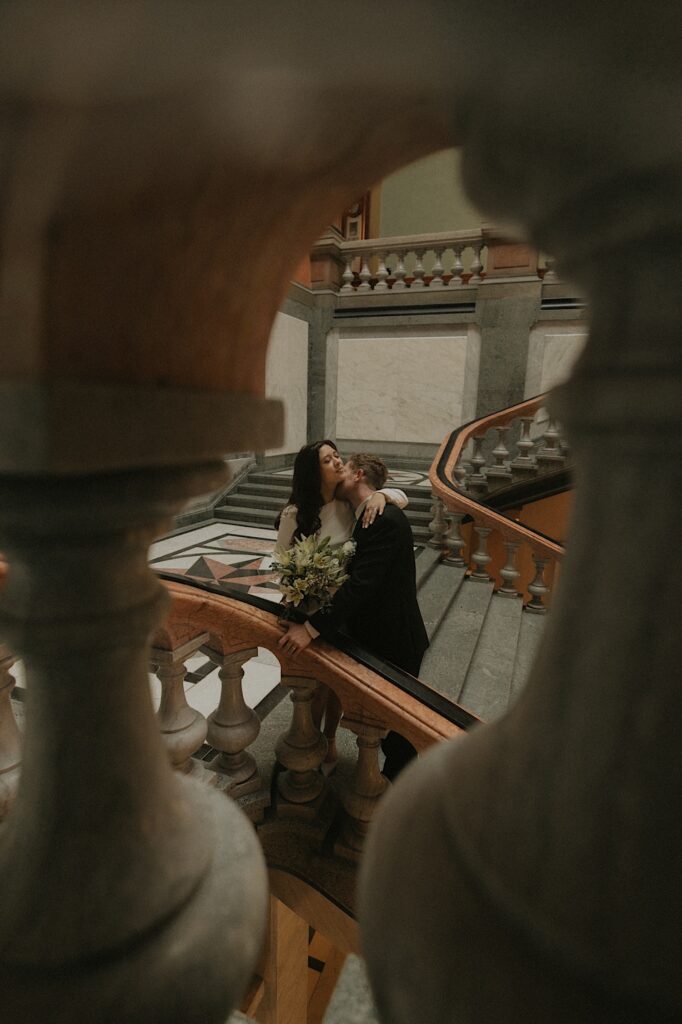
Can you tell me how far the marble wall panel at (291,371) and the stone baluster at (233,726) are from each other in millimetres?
6007

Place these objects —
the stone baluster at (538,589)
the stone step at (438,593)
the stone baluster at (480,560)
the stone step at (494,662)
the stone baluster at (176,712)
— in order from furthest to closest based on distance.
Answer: the stone baluster at (480,560) < the stone baluster at (538,589) < the stone step at (438,593) < the stone step at (494,662) < the stone baluster at (176,712)

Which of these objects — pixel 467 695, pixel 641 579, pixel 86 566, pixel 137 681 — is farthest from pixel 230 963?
pixel 467 695

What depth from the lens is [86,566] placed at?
0.40 meters

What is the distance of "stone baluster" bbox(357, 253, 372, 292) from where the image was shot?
8.44m

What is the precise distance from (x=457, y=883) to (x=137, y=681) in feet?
0.92

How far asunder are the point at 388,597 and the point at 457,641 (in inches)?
51.5

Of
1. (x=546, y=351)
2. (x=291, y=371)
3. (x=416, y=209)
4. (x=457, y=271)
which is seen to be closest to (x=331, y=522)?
(x=546, y=351)

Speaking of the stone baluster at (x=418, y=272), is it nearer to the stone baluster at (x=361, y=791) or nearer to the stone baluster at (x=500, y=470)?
the stone baluster at (x=500, y=470)

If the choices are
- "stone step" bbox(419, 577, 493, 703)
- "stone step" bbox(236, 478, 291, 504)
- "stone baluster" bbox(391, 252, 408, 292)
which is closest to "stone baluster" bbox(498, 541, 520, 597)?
"stone step" bbox(419, 577, 493, 703)

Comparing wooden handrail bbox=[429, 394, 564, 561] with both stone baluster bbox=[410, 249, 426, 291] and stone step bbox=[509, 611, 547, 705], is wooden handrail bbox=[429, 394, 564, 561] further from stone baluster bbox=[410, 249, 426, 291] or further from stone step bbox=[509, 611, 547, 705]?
stone baluster bbox=[410, 249, 426, 291]

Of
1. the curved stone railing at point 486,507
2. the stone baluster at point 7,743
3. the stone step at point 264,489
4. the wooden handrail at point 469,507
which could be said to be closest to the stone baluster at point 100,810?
the stone baluster at point 7,743

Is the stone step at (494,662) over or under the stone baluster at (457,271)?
under

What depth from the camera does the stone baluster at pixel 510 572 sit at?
4.31 m

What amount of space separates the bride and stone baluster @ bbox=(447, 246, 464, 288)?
246 inches
